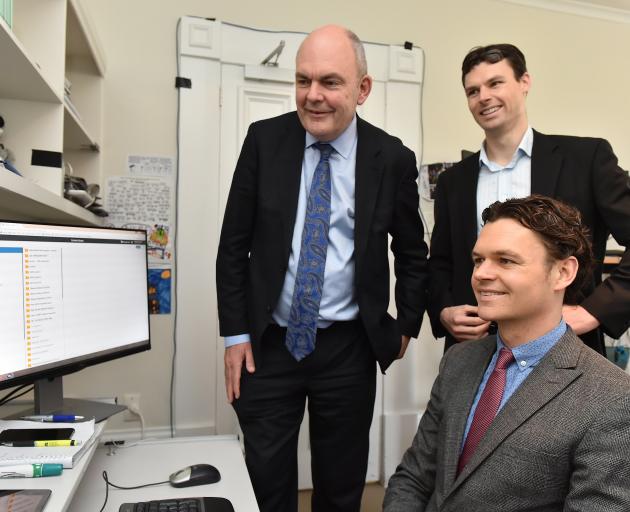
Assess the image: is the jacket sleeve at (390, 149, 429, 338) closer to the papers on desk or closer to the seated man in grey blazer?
the seated man in grey blazer

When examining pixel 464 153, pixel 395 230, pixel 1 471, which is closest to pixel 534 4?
pixel 464 153

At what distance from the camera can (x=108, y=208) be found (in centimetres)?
219

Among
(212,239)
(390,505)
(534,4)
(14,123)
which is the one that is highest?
(534,4)

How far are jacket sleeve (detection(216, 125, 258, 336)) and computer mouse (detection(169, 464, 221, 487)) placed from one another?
0.36 meters

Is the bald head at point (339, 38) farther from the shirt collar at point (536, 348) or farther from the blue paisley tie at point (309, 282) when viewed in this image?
the shirt collar at point (536, 348)

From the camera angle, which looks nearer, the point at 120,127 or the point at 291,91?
the point at 120,127

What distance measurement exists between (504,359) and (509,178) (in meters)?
0.65

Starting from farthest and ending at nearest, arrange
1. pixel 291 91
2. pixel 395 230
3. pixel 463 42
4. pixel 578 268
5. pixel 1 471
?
1. pixel 463 42
2. pixel 291 91
3. pixel 395 230
4. pixel 578 268
5. pixel 1 471

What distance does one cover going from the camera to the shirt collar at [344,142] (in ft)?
4.51

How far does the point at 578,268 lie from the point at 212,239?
63.8 inches

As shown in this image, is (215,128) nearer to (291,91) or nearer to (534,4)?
(291,91)

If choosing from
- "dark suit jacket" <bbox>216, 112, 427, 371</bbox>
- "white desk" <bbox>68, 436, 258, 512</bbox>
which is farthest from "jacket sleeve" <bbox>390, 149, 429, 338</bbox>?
"white desk" <bbox>68, 436, 258, 512</bbox>

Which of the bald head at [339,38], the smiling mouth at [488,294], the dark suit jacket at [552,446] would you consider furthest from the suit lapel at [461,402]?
the bald head at [339,38]

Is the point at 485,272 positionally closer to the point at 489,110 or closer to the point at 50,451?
the point at 489,110
